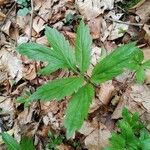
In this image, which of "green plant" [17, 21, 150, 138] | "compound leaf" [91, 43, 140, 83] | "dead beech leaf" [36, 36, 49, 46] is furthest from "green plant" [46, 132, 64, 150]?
"dead beech leaf" [36, 36, 49, 46]

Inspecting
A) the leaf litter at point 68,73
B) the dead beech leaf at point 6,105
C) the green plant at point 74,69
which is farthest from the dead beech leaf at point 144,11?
the dead beech leaf at point 6,105

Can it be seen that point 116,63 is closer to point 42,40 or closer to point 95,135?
point 95,135

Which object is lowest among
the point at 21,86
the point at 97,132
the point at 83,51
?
the point at 97,132

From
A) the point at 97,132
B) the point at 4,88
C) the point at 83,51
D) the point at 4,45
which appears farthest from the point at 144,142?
the point at 4,45

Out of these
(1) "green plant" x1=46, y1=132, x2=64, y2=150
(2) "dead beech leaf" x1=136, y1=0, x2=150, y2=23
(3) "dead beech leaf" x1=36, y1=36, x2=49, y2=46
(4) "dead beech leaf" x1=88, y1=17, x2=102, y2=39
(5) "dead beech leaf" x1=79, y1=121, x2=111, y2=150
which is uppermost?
(3) "dead beech leaf" x1=36, y1=36, x2=49, y2=46

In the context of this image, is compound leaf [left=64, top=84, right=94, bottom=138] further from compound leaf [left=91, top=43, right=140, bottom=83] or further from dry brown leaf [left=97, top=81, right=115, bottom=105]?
dry brown leaf [left=97, top=81, right=115, bottom=105]

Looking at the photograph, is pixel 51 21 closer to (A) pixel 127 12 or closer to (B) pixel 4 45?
(B) pixel 4 45

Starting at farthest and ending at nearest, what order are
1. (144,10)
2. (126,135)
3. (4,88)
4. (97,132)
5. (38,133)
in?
(4,88) → (144,10) → (38,133) → (97,132) → (126,135)

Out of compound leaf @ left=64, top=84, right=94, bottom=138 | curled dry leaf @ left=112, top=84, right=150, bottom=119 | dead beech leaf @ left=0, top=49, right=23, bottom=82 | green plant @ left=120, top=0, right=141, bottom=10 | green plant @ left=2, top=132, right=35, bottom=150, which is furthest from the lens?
dead beech leaf @ left=0, top=49, right=23, bottom=82
